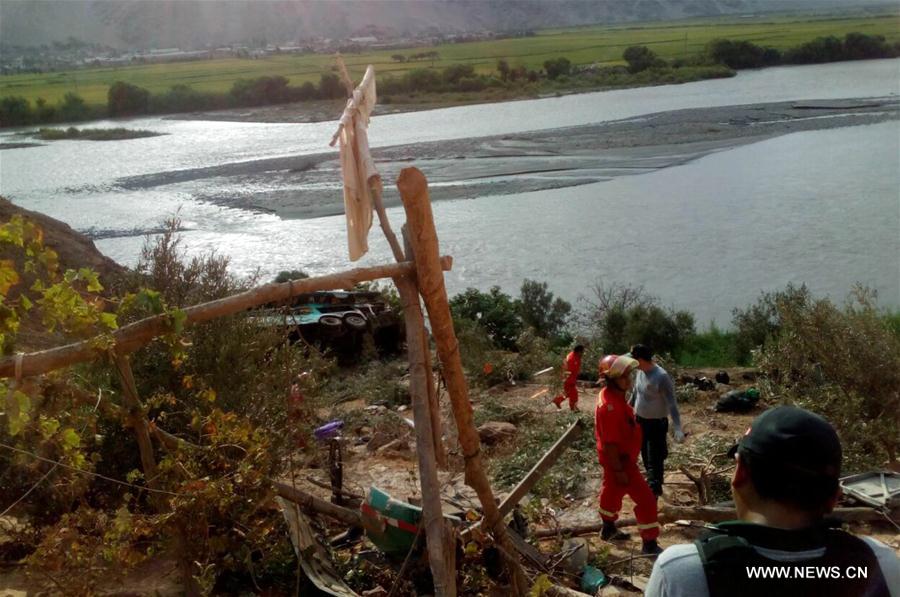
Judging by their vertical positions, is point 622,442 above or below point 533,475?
below

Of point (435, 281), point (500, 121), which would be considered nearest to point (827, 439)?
point (435, 281)

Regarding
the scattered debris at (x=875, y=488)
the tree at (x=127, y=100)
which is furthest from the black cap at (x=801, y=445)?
the tree at (x=127, y=100)

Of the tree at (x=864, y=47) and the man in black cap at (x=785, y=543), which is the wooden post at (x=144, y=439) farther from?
the tree at (x=864, y=47)

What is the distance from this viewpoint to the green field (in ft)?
194

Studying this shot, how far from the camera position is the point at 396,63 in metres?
66.0

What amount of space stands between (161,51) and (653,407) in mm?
103603

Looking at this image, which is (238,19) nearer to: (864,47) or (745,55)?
(745,55)

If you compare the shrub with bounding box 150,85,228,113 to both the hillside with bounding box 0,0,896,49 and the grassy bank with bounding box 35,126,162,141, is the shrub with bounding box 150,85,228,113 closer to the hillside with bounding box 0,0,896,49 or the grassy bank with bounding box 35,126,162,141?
the grassy bank with bounding box 35,126,162,141

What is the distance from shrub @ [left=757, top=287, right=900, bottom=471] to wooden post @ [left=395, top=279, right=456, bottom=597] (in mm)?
4734

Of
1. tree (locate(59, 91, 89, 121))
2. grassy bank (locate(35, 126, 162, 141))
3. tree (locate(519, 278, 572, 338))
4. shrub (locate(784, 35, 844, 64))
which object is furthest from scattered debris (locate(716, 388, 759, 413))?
shrub (locate(784, 35, 844, 64))

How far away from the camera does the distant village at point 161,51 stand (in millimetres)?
77625

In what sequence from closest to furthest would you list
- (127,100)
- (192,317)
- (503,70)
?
(192,317)
(127,100)
(503,70)

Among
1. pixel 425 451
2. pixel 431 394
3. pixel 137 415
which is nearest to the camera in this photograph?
pixel 137 415

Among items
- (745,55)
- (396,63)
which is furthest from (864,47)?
(396,63)
